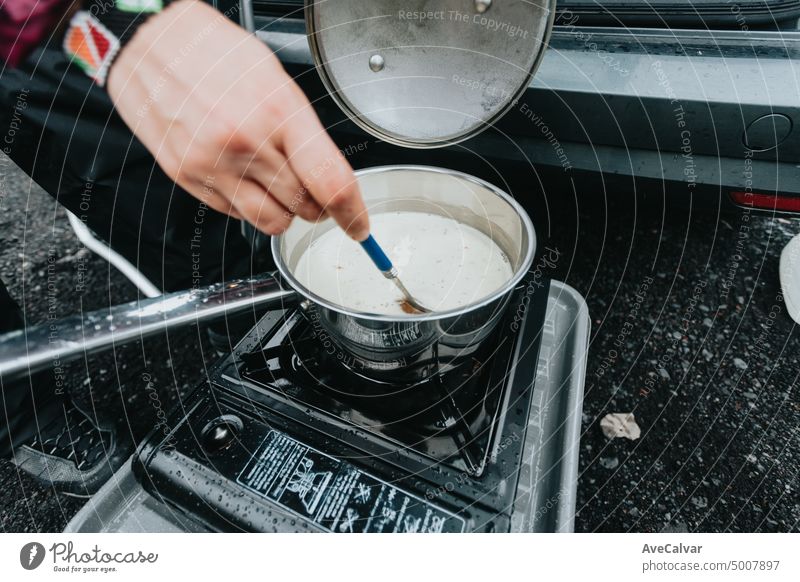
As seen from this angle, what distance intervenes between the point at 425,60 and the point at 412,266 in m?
0.31

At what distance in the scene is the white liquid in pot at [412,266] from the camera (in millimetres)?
688

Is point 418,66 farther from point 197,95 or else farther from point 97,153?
point 97,153

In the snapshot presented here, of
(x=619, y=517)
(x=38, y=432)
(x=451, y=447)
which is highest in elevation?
(x=451, y=447)

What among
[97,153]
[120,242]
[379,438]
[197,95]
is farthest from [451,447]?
[120,242]

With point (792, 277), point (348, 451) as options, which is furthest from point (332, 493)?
point (792, 277)

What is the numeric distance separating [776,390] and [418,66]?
39.0 inches

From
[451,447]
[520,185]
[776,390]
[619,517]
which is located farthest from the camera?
[520,185]

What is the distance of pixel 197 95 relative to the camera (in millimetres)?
577

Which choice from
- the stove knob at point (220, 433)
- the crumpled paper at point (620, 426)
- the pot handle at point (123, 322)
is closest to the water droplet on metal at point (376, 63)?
the pot handle at point (123, 322)

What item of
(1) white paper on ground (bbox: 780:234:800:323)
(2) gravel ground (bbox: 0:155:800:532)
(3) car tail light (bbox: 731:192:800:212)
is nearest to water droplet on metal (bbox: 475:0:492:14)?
(3) car tail light (bbox: 731:192:800:212)

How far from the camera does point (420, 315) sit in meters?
0.48

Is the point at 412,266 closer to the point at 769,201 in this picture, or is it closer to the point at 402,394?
the point at 402,394

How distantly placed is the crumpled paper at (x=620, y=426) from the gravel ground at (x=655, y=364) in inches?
0.5
